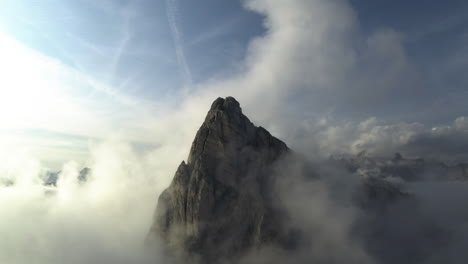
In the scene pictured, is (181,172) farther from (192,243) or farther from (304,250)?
(304,250)

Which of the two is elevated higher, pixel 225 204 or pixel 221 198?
pixel 221 198

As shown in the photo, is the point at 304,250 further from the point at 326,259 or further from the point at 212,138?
the point at 212,138

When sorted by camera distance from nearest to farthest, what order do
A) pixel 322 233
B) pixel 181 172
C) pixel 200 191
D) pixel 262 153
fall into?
pixel 200 191
pixel 181 172
pixel 262 153
pixel 322 233

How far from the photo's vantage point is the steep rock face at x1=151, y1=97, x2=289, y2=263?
15962 centimetres

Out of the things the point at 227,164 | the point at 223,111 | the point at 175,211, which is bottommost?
the point at 175,211

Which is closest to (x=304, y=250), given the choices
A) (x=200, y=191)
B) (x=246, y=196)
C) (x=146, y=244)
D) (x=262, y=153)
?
(x=246, y=196)

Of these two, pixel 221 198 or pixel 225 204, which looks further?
pixel 221 198

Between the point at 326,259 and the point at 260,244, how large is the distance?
63.3 metres

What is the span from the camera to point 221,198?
16250cm

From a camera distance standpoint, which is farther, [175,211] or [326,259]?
[326,259]

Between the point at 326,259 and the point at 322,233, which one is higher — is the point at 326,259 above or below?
below

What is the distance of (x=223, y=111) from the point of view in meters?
165

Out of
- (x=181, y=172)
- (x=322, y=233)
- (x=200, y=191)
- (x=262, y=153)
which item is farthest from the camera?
(x=322, y=233)

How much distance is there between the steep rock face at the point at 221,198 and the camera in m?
160
